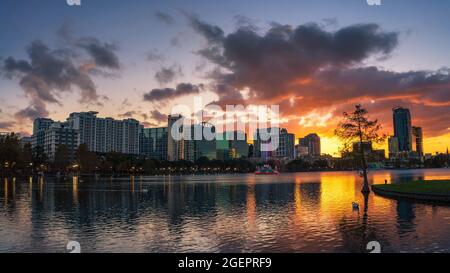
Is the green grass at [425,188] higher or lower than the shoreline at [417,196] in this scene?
higher

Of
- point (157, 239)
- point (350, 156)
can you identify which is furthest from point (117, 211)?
point (350, 156)

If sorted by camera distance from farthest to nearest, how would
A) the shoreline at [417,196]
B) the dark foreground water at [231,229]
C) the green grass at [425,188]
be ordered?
1. the green grass at [425,188]
2. the shoreline at [417,196]
3. the dark foreground water at [231,229]

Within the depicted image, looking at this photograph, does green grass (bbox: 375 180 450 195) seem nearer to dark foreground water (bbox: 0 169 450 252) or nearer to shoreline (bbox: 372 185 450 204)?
shoreline (bbox: 372 185 450 204)

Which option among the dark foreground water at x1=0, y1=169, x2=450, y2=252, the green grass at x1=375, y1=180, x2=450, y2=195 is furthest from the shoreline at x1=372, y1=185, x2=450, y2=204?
the dark foreground water at x1=0, y1=169, x2=450, y2=252

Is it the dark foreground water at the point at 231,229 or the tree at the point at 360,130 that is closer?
the dark foreground water at the point at 231,229

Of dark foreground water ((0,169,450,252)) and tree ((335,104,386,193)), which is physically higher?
tree ((335,104,386,193))

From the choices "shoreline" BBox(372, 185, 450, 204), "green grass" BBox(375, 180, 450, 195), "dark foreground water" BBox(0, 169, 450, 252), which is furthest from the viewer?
"green grass" BBox(375, 180, 450, 195)

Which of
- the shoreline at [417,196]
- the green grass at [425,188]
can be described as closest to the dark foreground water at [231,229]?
the shoreline at [417,196]

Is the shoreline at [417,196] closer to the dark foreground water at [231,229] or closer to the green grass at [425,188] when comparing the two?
the green grass at [425,188]

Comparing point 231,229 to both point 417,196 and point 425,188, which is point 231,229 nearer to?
point 417,196

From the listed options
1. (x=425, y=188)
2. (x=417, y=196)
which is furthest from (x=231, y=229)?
(x=425, y=188)

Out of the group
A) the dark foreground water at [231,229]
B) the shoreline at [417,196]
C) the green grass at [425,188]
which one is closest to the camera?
the dark foreground water at [231,229]
